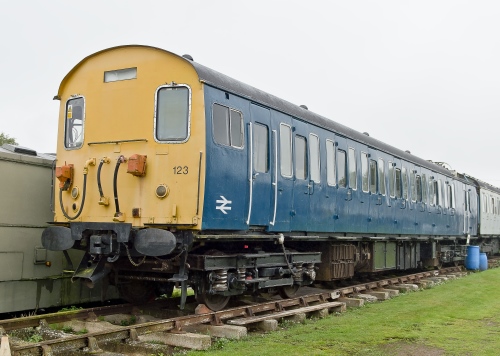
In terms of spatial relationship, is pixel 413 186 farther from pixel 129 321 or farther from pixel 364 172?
pixel 129 321

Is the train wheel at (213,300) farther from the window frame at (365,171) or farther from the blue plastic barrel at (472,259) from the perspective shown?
the blue plastic barrel at (472,259)

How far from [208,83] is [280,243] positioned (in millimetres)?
3281


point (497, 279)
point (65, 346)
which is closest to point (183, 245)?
point (65, 346)

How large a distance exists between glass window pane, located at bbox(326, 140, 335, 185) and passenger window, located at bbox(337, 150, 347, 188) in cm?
35

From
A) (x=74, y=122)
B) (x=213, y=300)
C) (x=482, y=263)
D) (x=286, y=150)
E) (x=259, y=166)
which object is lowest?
(x=213, y=300)

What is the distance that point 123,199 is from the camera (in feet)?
28.5

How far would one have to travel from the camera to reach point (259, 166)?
9.70m

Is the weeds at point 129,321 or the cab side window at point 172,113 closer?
the cab side window at point 172,113

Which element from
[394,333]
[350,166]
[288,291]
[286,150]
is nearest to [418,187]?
[350,166]

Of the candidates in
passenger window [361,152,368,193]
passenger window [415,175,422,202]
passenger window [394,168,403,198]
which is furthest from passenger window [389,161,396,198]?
passenger window [415,175,422,202]

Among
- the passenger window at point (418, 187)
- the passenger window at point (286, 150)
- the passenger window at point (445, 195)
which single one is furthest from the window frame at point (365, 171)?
the passenger window at point (445, 195)

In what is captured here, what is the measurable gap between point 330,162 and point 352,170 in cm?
132

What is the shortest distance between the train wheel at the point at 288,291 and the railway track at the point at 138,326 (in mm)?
389

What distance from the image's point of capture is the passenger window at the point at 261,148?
962 centimetres
